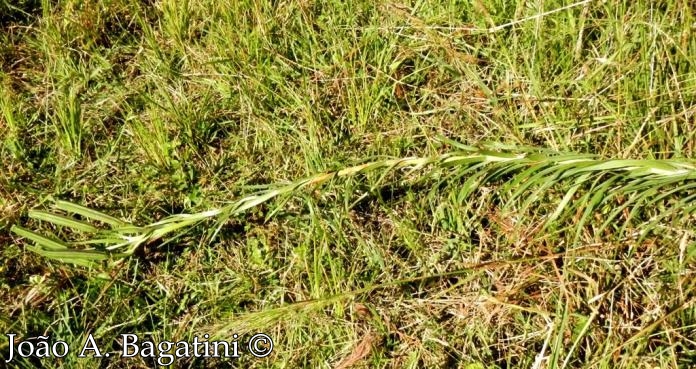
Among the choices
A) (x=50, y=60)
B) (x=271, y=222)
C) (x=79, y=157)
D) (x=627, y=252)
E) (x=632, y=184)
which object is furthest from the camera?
(x=50, y=60)

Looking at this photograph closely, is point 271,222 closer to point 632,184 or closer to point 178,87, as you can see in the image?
point 178,87

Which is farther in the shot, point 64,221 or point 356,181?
point 356,181

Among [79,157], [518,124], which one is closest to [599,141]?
[518,124]

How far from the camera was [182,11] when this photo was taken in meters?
2.68

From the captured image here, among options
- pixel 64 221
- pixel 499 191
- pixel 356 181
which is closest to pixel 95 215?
pixel 64 221

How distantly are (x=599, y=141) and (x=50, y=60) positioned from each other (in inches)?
69.1
